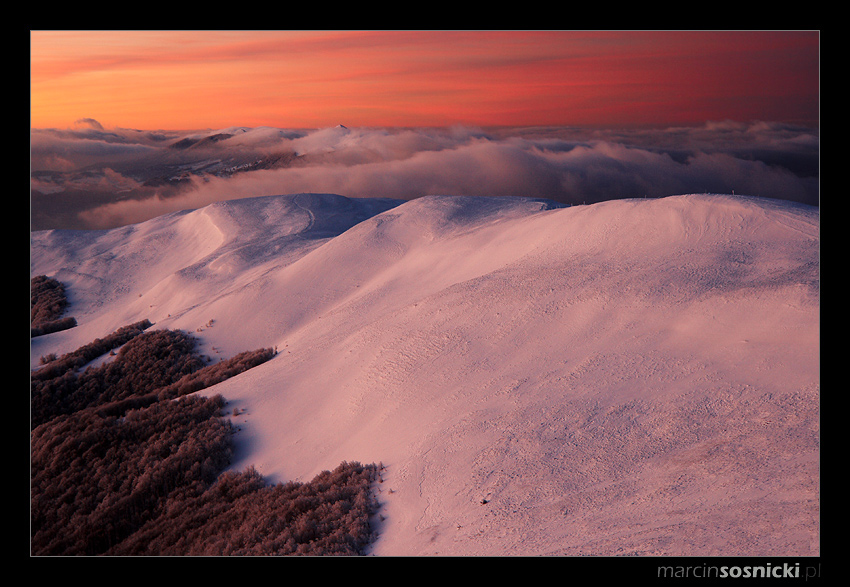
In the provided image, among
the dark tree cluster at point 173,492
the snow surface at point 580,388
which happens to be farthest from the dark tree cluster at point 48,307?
the dark tree cluster at point 173,492

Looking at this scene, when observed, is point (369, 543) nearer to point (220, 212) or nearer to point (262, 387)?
point (262, 387)

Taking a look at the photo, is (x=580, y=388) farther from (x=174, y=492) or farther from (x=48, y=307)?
(x=48, y=307)

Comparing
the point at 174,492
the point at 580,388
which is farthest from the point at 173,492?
the point at 580,388

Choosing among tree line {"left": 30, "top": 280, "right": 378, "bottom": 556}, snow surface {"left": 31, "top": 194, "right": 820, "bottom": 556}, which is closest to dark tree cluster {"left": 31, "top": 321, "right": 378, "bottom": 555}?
tree line {"left": 30, "top": 280, "right": 378, "bottom": 556}

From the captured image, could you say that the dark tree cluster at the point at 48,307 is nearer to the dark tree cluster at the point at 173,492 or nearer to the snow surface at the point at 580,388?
the snow surface at the point at 580,388

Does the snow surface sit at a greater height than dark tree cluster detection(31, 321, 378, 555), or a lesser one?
greater

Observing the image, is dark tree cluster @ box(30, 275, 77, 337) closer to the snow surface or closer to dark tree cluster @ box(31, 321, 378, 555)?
the snow surface
